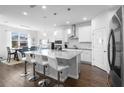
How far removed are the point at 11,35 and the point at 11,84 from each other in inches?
211

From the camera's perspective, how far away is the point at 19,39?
750 centimetres

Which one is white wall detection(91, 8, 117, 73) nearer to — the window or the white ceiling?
the white ceiling

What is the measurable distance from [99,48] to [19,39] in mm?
6415

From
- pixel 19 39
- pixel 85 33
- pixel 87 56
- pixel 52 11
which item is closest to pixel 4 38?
pixel 19 39

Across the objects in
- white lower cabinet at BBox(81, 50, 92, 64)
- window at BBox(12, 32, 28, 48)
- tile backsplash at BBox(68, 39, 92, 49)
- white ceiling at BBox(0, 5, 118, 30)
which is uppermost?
white ceiling at BBox(0, 5, 118, 30)

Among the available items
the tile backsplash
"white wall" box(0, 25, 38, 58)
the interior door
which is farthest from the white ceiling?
"white wall" box(0, 25, 38, 58)

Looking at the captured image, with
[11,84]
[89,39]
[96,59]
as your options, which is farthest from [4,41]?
[96,59]

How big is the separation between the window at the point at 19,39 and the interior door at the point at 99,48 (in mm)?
6082

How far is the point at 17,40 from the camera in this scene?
735 centimetres

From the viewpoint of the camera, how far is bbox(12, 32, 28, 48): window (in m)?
7.13

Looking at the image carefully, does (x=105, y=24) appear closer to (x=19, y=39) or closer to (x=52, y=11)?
(x=52, y=11)

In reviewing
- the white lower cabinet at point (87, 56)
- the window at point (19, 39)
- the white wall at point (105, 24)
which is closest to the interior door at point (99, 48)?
the white wall at point (105, 24)

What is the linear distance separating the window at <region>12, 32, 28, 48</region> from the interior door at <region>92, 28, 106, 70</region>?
608 centimetres
